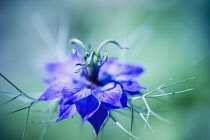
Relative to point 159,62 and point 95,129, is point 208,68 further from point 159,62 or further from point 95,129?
point 95,129

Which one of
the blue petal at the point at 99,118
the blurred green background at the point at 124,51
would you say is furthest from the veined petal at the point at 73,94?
the blurred green background at the point at 124,51

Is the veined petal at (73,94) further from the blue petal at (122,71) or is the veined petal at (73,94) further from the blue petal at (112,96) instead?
the blue petal at (122,71)

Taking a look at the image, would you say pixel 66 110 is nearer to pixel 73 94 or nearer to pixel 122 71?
pixel 73 94

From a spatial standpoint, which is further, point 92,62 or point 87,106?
point 92,62

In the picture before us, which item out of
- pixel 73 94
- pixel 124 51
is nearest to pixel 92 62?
pixel 73 94

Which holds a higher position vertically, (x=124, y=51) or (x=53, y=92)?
(x=124, y=51)

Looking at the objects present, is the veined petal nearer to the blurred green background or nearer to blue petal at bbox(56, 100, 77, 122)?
blue petal at bbox(56, 100, 77, 122)

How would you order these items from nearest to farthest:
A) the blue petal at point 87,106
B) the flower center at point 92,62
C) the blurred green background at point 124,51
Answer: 1. the blue petal at point 87,106
2. the flower center at point 92,62
3. the blurred green background at point 124,51
